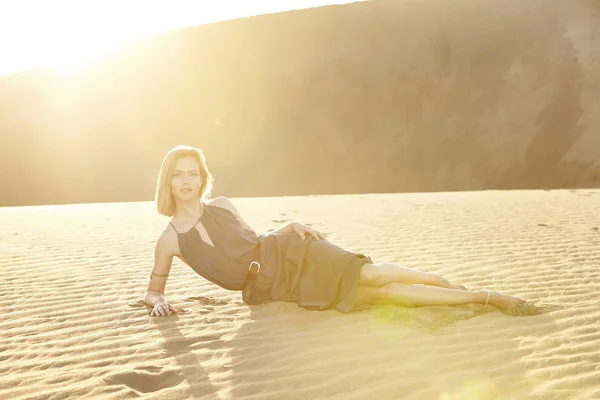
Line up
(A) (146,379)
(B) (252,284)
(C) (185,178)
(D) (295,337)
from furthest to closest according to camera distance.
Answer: (B) (252,284)
(C) (185,178)
(D) (295,337)
(A) (146,379)

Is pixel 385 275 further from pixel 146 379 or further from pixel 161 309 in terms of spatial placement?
pixel 146 379

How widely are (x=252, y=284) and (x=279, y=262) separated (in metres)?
0.29

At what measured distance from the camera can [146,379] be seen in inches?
128

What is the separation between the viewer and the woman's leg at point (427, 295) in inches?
164

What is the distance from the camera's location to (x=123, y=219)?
11273 mm

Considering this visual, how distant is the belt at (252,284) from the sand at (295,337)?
124 mm

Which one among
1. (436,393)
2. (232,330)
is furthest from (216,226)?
(436,393)

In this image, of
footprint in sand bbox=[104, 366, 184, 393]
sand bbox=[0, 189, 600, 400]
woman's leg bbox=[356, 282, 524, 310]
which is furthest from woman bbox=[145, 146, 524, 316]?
footprint in sand bbox=[104, 366, 184, 393]

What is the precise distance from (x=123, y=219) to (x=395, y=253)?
644cm

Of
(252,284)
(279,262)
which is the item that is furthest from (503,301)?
(252,284)

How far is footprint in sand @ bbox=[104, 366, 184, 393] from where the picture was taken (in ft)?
10.4

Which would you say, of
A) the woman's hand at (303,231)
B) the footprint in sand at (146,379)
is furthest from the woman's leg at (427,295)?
the footprint in sand at (146,379)

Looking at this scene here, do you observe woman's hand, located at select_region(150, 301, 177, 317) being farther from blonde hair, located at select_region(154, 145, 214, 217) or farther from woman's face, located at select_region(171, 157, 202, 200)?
woman's face, located at select_region(171, 157, 202, 200)

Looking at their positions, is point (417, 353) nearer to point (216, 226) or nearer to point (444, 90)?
point (216, 226)
